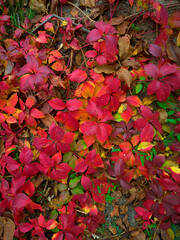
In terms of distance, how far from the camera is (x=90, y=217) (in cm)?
136

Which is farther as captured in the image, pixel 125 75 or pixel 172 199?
pixel 125 75

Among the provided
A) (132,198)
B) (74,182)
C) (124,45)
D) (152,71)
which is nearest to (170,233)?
(132,198)

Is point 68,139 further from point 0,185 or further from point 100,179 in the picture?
point 0,185

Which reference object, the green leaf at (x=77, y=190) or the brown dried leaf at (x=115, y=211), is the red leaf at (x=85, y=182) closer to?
the green leaf at (x=77, y=190)

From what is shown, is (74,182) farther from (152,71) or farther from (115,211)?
(152,71)

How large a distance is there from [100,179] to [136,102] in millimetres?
610

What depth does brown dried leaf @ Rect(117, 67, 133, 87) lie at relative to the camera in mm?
1349

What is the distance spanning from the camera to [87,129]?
4.22 ft

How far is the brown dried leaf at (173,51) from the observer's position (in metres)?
1.40

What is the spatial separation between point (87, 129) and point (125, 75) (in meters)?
0.47

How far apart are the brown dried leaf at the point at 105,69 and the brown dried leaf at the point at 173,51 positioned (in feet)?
1.37

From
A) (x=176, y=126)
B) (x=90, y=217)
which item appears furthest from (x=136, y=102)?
(x=90, y=217)

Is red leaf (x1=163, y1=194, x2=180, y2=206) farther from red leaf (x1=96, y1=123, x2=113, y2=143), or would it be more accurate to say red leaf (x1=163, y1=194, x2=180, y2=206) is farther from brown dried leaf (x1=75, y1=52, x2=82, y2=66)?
brown dried leaf (x1=75, y1=52, x2=82, y2=66)

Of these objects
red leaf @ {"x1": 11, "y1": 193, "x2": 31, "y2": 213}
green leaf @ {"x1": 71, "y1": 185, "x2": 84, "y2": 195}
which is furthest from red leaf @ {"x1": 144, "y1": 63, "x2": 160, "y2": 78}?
red leaf @ {"x1": 11, "y1": 193, "x2": 31, "y2": 213}
